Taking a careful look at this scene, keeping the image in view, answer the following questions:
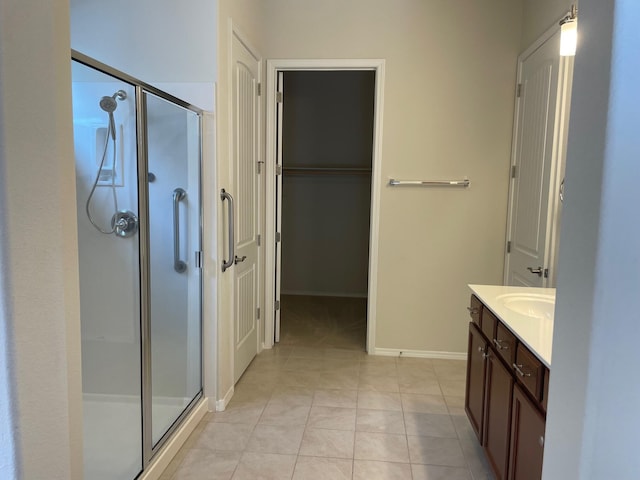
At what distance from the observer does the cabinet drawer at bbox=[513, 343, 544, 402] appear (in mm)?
1439

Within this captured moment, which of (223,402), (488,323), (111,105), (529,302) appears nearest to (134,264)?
(111,105)

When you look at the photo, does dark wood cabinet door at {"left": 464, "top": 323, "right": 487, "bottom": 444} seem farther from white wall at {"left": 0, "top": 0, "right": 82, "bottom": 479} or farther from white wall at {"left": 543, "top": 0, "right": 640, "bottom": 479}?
white wall at {"left": 0, "top": 0, "right": 82, "bottom": 479}

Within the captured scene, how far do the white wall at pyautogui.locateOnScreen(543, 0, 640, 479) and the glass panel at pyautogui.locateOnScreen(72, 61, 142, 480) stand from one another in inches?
71.8

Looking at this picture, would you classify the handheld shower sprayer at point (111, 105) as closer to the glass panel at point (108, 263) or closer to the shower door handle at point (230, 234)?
the glass panel at point (108, 263)

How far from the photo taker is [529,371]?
152cm

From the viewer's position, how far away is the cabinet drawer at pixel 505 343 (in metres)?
1.69

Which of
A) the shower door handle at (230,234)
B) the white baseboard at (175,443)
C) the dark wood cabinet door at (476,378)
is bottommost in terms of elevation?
the white baseboard at (175,443)

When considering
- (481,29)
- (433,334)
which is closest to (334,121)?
(481,29)

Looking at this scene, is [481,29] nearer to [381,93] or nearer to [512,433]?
[381,93]

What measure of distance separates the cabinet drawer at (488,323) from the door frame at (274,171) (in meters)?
1.50

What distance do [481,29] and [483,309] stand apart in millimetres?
2280

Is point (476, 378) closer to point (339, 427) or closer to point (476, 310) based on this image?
point (476, 310)

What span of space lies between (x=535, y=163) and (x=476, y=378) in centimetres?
150

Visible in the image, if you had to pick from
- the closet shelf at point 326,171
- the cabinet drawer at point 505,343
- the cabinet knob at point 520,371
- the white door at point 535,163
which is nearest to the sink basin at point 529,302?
the cabinet drawer at point 505,343
